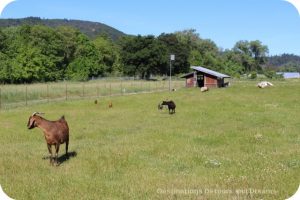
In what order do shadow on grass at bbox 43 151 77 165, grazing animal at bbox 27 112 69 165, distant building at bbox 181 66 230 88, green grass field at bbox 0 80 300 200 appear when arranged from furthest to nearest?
distant building at bbox 181 66 230 88 < shadow on grass at bbox 43 151 77 165 < grazing animal at bbox 27 112 69 165 < green grass field at bbox 0 80 300 200

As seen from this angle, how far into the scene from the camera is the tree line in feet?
282

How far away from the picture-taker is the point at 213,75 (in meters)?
64.2

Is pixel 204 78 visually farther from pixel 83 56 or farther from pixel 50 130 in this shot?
pixel 50 130

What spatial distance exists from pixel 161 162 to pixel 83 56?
9431 cm

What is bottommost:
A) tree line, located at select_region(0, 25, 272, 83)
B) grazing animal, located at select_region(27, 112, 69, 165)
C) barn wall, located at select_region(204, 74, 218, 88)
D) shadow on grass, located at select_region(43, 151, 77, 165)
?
shadow on grass, located at select_region(43, 151, 77, 165)

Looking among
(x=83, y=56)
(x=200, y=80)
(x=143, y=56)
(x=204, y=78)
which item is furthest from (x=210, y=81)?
(x=83, y=56)

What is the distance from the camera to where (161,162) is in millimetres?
13672

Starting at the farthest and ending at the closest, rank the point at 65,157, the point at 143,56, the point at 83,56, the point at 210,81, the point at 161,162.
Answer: the point at 83,56, the point at 143,56, the point at 210,81, the point at 65,157, the point at 161,162

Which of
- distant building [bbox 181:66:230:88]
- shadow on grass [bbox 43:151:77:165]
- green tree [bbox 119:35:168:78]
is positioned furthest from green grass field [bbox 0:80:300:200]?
green tree [bbox 119:35:168:78]

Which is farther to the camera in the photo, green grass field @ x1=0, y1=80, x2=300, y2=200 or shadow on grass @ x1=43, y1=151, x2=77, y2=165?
shadow on grass @ x1=43, y1=151, x2=77, y2=165

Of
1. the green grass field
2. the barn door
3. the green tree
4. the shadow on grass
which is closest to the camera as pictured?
the green grass field

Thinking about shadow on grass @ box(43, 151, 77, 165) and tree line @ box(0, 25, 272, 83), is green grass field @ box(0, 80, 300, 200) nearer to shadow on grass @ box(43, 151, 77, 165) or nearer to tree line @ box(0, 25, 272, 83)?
shadow on grass @ box(43, 151, 77, 165)

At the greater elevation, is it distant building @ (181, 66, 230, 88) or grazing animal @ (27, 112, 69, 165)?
distant building @ (181, 66, 230, 88)

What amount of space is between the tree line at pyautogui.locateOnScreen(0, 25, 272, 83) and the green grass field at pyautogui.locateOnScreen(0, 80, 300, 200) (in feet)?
202
